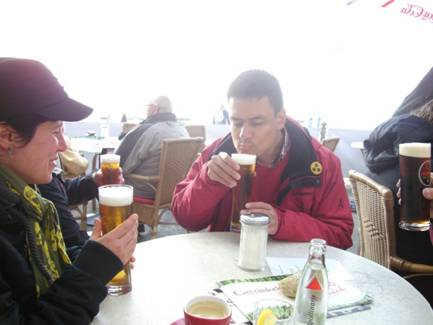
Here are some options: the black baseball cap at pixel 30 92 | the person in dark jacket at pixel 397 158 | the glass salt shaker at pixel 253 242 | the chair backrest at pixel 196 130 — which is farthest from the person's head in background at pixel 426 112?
the chair backrest at pixel 196 130

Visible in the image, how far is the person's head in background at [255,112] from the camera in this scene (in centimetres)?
171

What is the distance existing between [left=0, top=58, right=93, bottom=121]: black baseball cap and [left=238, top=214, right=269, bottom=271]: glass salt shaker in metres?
0.58

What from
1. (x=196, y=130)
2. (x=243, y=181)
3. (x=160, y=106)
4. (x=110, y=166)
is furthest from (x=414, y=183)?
(x=196, y=130)

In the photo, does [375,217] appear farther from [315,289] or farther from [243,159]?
[315,289]

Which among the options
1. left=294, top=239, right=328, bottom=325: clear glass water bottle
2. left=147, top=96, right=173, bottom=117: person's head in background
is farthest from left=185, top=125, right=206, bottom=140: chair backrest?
left=294, top=239, right=328, bottom=325: clear glass water bottle

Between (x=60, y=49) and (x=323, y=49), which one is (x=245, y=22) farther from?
(x=60, y=49)

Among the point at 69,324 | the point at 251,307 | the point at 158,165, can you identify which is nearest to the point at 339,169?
the point at 251,307

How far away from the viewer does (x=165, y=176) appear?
323cm

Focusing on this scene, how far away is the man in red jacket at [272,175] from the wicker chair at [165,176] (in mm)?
1355

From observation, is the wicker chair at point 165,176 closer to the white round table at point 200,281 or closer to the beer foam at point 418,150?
the white round table at point 200,281

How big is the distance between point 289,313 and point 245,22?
18.2 ft

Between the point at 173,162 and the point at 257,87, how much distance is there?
165cm

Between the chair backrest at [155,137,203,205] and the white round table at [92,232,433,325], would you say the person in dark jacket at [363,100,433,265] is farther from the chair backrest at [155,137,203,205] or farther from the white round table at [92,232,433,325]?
the chair backrest at [155,137,203,205]

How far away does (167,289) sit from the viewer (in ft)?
3.50
